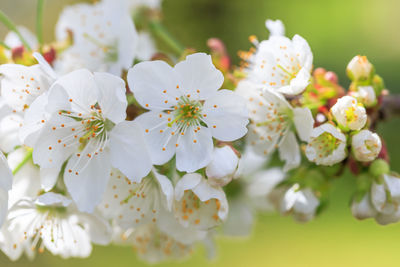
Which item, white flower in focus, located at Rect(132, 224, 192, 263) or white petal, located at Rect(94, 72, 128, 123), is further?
white flower in focus, located at Rect(132, 224, 192, 263)

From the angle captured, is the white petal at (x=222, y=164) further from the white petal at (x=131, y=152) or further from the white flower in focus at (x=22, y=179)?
the white flower in focus at (x=22, y=179)

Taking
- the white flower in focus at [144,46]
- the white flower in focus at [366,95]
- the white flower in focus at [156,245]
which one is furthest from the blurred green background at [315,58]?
the white flower in focus at [366,95]

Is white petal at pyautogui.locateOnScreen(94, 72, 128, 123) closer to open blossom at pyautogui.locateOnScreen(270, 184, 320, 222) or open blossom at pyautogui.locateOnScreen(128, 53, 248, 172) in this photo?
open blossom at pyautogui.locateOnScreen(128, 53, 248, 172)

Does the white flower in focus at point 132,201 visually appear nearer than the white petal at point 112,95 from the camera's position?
No

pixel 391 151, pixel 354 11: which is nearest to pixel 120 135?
pixel 391 151

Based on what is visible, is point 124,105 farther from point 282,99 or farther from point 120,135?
point 282,99

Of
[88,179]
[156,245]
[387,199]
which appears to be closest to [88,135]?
[88,179]

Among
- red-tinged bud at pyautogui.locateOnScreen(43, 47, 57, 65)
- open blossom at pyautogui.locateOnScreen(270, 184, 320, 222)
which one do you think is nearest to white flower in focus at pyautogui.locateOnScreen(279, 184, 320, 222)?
open blossom at pyautogui.locateOnScreen(270, 184, 320, 222)

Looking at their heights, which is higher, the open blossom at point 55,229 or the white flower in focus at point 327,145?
the white flower in focus at point 327,145
